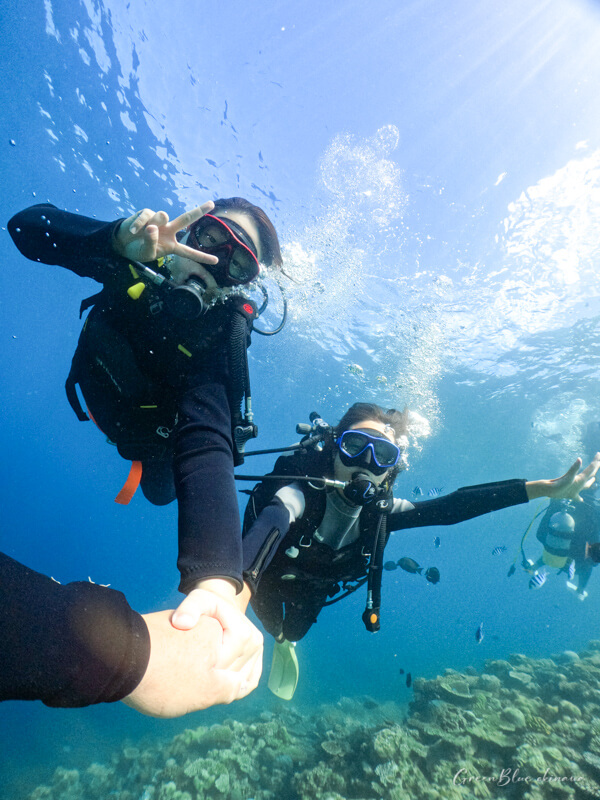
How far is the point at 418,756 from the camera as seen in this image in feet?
23.2

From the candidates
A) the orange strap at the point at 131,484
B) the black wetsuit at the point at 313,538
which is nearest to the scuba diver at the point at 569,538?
the black wetsuit at the point at 313,538

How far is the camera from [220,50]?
1080cm

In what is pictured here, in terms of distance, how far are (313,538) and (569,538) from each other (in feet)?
43.8

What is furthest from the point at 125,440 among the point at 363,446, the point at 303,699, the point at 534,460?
the point at 534,460

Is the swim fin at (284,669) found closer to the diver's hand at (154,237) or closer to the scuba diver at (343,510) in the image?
the scuba diver at (343,510)

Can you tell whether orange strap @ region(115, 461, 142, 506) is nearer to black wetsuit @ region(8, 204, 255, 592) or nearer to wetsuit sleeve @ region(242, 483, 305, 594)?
black wetsuit @ region(8, 204, 255, 592)

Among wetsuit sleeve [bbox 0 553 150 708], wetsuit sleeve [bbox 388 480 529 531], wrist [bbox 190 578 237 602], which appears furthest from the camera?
wetsuit sleeve [bbox 388 480 529 531]

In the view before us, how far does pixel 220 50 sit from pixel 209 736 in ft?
67.2

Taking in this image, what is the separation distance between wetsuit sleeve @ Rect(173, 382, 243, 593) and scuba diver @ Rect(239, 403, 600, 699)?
72.7 inches

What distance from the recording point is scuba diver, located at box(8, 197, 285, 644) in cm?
197

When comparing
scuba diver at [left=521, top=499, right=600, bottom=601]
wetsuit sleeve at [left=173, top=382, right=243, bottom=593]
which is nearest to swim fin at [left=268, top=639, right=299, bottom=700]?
wetsuit sleeve at [left=173, top=382, right=243, bottom=593]

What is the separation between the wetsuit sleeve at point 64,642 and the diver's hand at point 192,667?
2.1 inches

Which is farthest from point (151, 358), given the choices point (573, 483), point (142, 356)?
point (573, 483)

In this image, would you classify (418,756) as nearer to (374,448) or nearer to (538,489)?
(538,489)
